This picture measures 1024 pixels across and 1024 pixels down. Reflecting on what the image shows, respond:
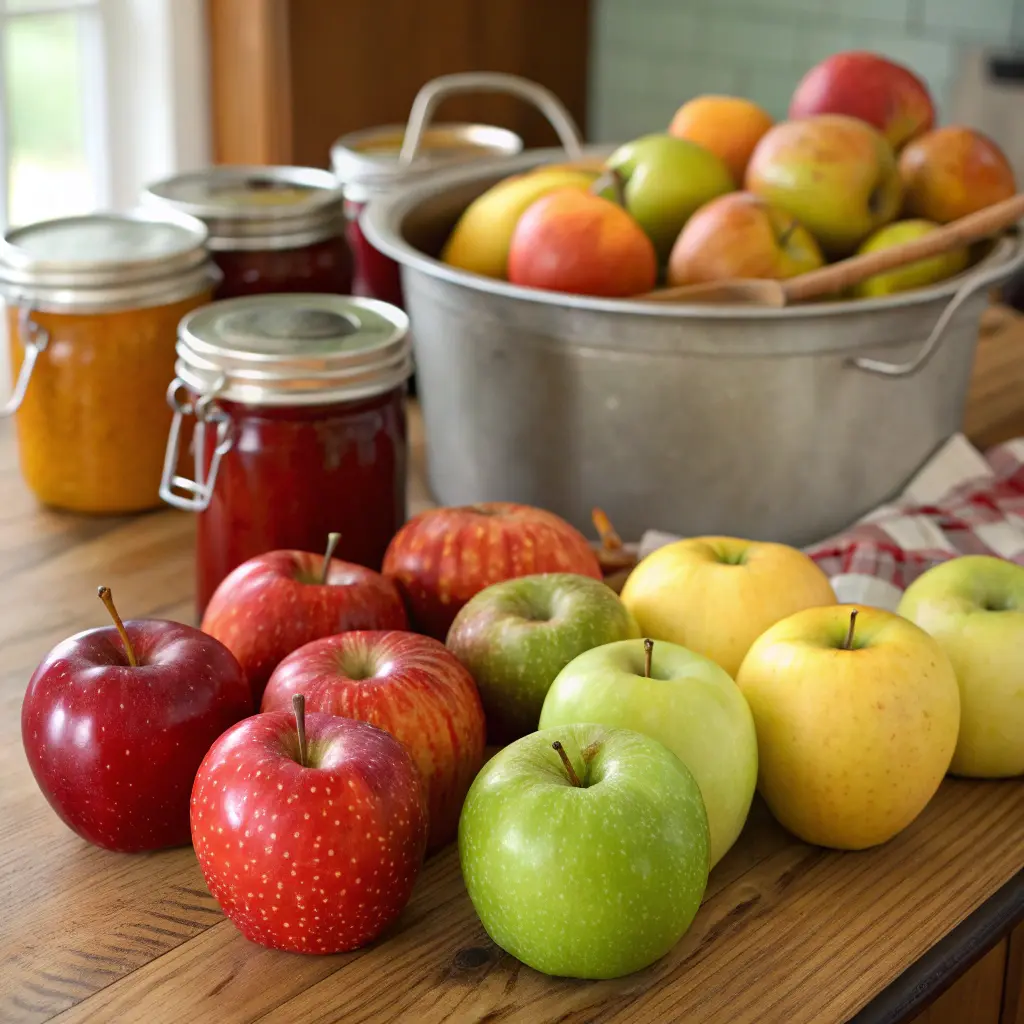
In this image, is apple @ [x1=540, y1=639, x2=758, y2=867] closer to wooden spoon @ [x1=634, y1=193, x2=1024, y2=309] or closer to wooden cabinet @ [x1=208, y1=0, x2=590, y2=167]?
wooden spoon @ [x1=634, y1=193, x2=1024, y2=309]

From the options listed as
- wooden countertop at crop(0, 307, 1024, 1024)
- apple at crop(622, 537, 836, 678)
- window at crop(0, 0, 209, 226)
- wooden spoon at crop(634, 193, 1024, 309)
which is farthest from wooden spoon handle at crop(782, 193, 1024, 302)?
window at crop(0, 0, 209, 226)

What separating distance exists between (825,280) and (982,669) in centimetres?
29

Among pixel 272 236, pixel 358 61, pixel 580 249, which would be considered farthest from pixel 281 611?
pixel 358 61

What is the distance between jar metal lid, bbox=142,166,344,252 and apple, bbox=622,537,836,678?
1.45 ft

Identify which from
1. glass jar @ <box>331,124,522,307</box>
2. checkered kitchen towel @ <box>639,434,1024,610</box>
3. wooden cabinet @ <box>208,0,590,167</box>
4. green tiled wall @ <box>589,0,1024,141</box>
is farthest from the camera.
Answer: green tiled wall @ <box>589,0,1024,141</box>

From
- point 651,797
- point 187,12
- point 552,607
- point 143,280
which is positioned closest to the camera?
point 651,797

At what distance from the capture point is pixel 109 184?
5.65 ft

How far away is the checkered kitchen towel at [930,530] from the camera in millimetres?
895

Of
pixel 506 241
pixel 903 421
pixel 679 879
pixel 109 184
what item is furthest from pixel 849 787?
pixel 109 184

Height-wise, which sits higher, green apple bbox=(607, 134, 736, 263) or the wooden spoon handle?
green apple bbox=(607, 134, 736, 263)

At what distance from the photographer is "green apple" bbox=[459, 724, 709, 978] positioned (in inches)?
21.6

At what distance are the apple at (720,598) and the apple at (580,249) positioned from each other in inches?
8.8

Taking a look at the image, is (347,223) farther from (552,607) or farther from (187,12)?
(187,12)

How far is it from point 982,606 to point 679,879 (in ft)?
0.91
